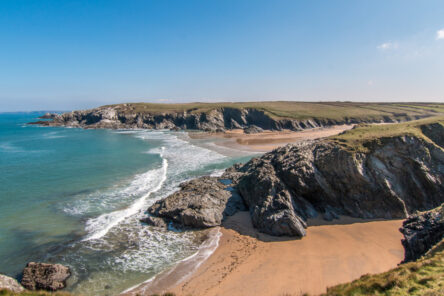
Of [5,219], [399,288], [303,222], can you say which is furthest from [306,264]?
[5,219]

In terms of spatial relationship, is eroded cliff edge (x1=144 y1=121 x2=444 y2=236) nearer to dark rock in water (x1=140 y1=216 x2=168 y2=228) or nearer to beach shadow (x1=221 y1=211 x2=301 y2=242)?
beach shadow (x1=221 y1=211 x2=301 y2=242)

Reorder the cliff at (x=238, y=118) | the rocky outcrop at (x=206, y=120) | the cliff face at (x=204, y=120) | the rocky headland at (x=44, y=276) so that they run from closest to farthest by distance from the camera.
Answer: the rocky headland at (x=44, y=276) → the rocky outcrop at (x=206, y=120) → the cliff face at (x=204, y=120) → the cliff at (x=238, y=118)

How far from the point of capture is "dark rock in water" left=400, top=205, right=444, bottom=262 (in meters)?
12.4

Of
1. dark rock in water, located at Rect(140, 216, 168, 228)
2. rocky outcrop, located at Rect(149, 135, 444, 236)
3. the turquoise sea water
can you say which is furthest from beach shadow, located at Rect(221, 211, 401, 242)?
dark rock in water, located at Rect(140, 216, 168, 228)

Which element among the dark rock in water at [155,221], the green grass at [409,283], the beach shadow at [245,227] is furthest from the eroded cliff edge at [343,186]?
the green grass at [409,283]

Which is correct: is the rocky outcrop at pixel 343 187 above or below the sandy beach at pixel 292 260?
above

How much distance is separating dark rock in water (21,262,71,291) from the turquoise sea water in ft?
2.10

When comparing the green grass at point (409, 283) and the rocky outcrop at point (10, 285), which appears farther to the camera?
the rocky outcrop at point (10, 285)

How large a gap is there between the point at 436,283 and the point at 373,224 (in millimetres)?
12589

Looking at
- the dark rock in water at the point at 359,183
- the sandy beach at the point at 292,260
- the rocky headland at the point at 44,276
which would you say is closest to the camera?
the sandy beach at the point at 292,260

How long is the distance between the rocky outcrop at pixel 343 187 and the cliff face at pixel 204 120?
7305 cm

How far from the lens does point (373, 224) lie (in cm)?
1994

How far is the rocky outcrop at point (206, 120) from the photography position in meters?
98.3

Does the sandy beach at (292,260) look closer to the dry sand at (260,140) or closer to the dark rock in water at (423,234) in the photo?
the dark rock in water at (423,234)
